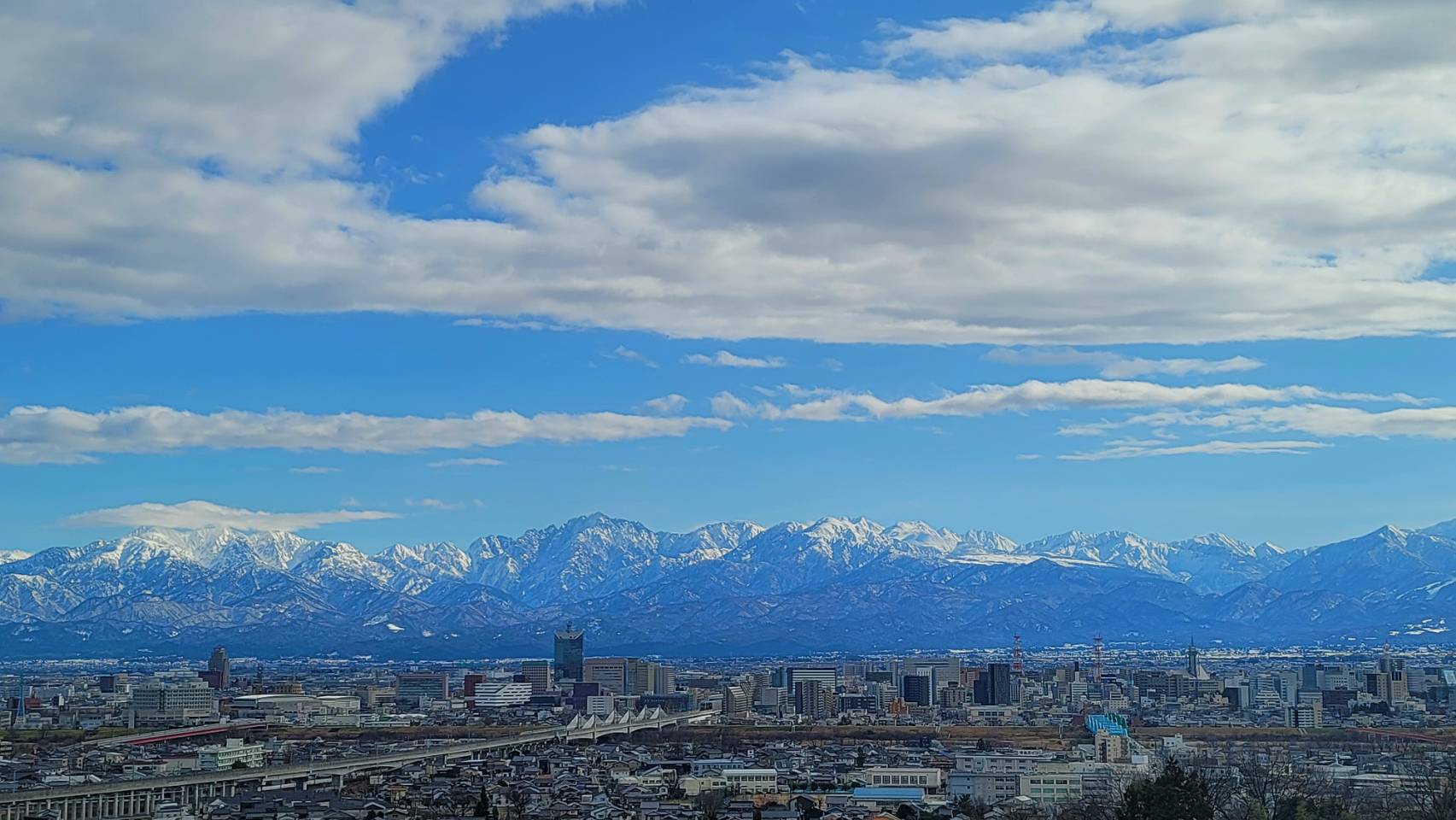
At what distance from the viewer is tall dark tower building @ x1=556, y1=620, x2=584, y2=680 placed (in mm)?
111688

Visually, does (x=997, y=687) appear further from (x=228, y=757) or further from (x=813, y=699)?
(x=228, y=757)

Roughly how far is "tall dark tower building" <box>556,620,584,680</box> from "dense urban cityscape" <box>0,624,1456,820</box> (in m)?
0.22

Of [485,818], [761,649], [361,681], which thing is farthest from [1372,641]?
[485,818]

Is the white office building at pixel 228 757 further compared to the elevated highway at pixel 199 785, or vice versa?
the white office building at pixel 228 757

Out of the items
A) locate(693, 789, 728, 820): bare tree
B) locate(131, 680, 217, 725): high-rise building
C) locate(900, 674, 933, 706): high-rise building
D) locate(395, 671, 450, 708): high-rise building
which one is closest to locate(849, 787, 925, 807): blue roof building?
locate(693, 789, 728, 820): bare tree

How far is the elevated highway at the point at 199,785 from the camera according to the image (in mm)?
41031

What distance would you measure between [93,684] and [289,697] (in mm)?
32155

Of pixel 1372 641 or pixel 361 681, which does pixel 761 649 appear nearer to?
pixel 1372 641

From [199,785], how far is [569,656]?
6846 cm

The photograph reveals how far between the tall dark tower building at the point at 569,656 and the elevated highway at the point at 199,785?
1797 inches

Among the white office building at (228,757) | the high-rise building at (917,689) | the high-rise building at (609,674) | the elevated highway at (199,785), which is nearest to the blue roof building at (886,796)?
the elevated highway at (199,785)

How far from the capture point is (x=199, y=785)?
46125 mm

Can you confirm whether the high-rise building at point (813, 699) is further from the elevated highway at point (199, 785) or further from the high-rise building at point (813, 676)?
the elevated highway at point (199, 785)

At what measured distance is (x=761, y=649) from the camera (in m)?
198
